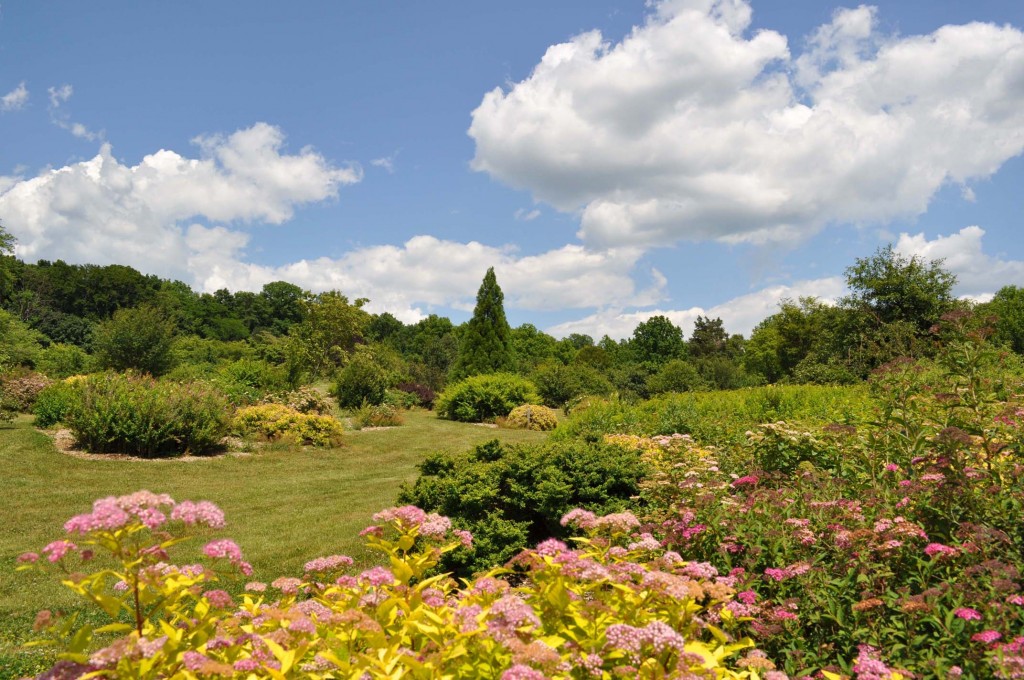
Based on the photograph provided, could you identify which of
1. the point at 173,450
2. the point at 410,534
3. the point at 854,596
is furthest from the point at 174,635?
the point at 173,450

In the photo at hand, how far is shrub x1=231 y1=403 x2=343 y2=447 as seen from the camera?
13.2 meters

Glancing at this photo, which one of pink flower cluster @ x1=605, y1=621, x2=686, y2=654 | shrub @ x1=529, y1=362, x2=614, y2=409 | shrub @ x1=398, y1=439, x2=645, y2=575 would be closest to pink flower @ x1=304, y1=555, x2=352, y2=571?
pink flower cluster @ x1=605, y1=621, x2=686, y2=654

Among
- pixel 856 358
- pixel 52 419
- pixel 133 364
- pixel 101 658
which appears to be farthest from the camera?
pixel 856 358

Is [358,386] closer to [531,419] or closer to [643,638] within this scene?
[531,419]

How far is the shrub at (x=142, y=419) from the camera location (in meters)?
10.8

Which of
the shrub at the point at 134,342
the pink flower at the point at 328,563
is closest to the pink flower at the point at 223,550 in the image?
the pink flower at the point at 328,563

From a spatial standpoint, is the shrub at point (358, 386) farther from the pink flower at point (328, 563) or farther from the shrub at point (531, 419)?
the pink flower at point (328, 563)

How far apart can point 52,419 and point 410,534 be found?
555 inches

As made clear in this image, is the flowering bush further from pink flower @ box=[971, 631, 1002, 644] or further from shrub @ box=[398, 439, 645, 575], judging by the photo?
shrub @ box=[398, 439, 645, 575]

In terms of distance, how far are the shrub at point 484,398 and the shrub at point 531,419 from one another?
127cm

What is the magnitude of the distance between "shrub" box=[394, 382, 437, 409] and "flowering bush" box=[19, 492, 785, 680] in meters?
21.6

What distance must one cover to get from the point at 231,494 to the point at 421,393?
15.7 meters

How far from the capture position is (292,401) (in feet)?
51.8

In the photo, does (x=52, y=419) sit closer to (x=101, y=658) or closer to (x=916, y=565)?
(x=101, y=658)
